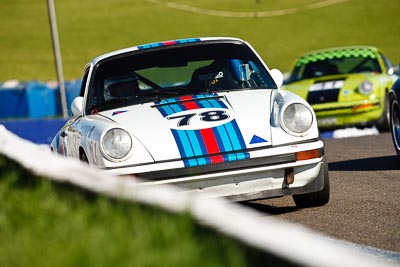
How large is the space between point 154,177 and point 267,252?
161 inches

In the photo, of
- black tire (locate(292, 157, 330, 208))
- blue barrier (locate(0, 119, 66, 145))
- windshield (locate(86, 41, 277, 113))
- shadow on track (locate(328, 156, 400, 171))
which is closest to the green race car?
blue barrier (locate(0, 119, 66, 145))

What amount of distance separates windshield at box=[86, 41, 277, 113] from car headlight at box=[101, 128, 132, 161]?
3.71 feet

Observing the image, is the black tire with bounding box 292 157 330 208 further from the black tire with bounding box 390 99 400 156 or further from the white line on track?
the white line on track

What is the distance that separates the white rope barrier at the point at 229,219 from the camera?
273 centimetres

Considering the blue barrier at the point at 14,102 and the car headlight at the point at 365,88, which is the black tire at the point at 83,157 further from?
the blue barrier at the point at 14,102

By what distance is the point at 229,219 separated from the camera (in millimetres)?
3182

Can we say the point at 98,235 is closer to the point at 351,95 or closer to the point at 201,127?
the point at 201,127

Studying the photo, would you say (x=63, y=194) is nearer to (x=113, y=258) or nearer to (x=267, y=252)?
(x=113, y=258)

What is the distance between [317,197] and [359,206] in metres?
0.33

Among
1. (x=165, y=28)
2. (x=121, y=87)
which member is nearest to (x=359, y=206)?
(x=121, y=87)

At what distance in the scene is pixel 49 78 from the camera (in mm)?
43688

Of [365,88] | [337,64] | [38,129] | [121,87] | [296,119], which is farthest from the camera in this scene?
[38,129]

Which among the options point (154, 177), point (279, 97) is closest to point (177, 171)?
point (154, 177)

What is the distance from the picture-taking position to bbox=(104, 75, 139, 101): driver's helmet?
830cm
